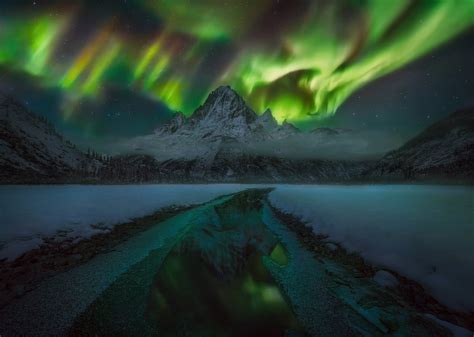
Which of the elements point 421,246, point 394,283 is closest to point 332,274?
point 394,283

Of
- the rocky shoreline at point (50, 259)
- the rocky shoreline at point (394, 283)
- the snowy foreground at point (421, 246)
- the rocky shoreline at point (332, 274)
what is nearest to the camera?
the rocky shoreline at point (394, 283)

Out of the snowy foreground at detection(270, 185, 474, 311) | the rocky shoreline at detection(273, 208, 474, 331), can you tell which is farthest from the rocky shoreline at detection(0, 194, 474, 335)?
the snowy foreground at detection(270, 185, 474, 311)

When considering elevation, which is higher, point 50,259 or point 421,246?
point 50,259

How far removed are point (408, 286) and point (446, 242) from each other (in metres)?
5.21

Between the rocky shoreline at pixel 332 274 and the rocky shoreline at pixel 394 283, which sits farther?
the rocky shoreline at pixel 332 274

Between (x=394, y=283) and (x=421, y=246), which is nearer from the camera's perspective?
(x=394, y=283)

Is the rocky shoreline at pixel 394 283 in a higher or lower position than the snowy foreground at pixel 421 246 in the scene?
lower

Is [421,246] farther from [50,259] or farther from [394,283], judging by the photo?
[50,259]

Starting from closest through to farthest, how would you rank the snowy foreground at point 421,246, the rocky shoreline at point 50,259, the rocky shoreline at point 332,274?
the rocky shoreline at point 332,274, the snowy foreground at point 421,246, the rocky shoreline at point 50,259

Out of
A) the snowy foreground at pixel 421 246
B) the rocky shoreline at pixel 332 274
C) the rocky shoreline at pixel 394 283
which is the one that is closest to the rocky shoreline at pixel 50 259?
the rocky shoreline at pixel 332 274

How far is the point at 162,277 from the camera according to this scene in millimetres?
10961

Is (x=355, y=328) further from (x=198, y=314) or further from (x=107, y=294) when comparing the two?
(x=107, y=294)

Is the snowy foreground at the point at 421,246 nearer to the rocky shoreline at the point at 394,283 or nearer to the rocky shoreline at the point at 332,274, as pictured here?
the rocky shoreline at the point at 394,283

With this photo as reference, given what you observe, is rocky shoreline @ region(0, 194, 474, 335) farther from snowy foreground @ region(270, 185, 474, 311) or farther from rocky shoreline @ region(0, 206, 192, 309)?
snowy foreground @ region(270, 185, 474, 311)
